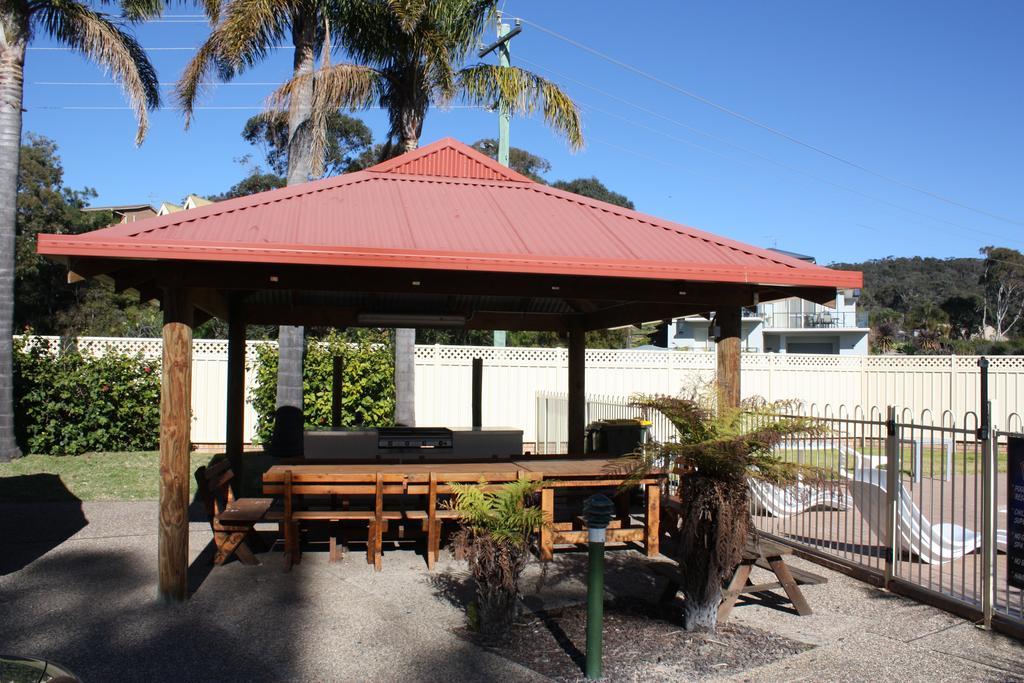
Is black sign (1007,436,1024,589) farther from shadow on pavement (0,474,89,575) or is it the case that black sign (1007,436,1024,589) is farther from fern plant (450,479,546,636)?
shadow on pavement (0,474,89,575)

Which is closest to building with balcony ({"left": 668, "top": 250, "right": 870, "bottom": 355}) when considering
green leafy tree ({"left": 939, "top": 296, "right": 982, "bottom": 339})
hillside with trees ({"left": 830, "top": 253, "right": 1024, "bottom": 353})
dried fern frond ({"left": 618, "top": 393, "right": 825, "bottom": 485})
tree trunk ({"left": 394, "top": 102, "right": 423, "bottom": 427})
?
hillside with trees ({"left": 830, "top": 253, "right": 1024, "bottom": 353})

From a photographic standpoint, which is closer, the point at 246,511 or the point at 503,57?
the point at 246,511

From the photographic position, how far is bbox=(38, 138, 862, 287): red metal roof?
7.01 meters

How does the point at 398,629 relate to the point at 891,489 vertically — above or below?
below

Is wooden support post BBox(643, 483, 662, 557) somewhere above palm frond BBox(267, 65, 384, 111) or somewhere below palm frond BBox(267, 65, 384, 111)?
below

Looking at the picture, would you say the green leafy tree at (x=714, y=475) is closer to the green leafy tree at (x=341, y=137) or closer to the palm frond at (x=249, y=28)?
the palm frond at (x=249, y=28)

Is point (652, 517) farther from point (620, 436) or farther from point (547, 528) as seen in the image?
point (620, 436)

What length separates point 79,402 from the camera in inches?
626

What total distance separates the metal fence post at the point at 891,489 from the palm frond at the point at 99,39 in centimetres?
1439

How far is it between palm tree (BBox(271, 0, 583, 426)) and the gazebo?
5.14 meters

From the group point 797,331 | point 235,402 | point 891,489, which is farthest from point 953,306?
point 235,402

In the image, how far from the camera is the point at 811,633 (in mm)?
6352

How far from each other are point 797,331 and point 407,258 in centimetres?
4574

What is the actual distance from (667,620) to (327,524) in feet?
14.8
